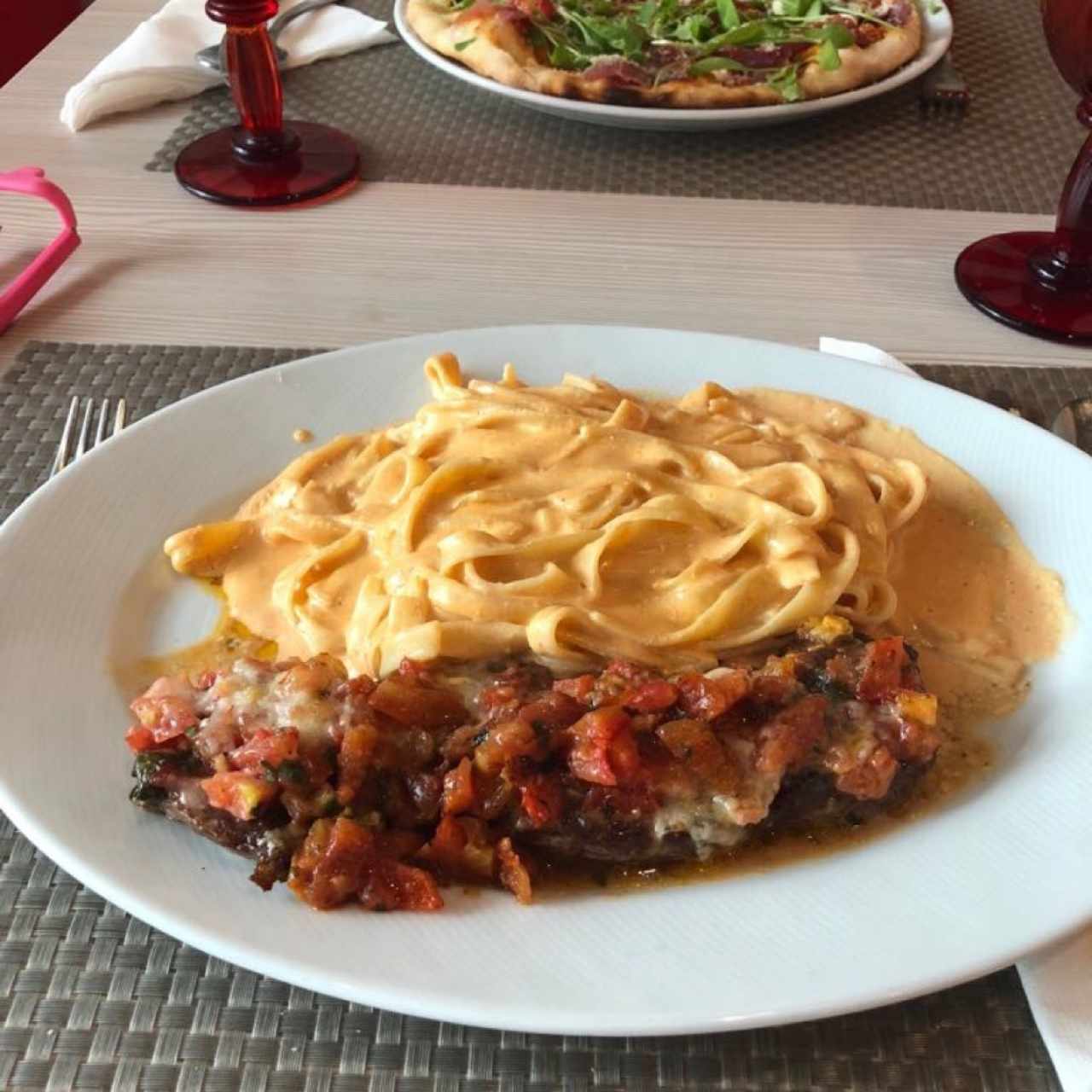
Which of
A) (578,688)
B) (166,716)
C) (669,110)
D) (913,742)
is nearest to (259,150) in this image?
(669,110)

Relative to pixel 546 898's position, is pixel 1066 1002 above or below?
below


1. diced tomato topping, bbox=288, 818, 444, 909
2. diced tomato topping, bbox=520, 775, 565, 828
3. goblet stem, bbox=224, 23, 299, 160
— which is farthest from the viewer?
goblet stem, bbox=224, 23, 299, 160

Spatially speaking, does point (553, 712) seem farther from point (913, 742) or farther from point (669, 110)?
point (669, 110)

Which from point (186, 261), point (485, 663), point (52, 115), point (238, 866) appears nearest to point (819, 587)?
point (485, 663)

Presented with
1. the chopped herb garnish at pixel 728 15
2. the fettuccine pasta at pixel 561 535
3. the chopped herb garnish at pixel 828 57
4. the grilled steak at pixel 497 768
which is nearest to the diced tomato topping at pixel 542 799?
the grilled steak at pixel 497 768

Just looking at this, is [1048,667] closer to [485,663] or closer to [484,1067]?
[485,663]

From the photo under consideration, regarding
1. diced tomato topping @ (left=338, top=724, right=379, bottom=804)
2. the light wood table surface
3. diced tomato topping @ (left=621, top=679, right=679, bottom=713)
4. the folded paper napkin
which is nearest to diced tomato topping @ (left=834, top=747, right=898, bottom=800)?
diced tomato topping @ (left=621, top=679, right=679, bottom=713)

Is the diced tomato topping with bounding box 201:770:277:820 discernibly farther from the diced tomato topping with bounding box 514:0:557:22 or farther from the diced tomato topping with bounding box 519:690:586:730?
the diced tomato topping with bounding box 514:0:557:22

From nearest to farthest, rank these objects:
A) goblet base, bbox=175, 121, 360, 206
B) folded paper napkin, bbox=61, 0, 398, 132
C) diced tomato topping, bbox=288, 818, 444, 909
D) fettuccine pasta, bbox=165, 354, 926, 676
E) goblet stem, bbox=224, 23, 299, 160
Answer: diced tomato topping, bbox=288, 818, 444, 909 → fettuccine pasta, bbox=165, 354, 926, 676 → goblet stem, bbox=224, 23, 299, 160 → goblet base, bbox=175, 121, 360, 206 → folded paper napkin, bbox=61, 0, 398, 132
